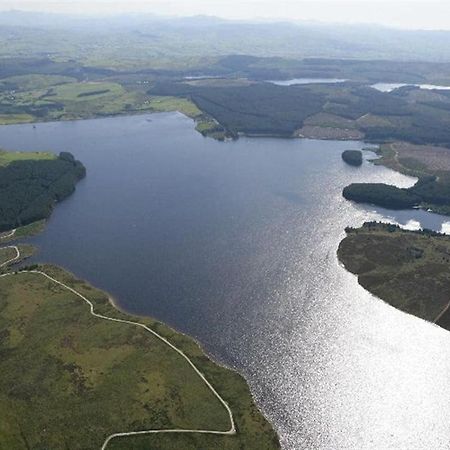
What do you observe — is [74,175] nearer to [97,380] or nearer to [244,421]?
[97,380]

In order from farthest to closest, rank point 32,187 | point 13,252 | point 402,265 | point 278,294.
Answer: point 32,187, point 13,252, point 402,265, point 278,294

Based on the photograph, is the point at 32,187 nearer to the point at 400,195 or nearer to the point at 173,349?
the point at 173,349

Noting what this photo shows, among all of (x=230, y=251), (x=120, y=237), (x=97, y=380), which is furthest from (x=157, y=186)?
(x=97, y=380)

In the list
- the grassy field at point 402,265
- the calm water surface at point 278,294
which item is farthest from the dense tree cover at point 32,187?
the grassy field at point 402,265

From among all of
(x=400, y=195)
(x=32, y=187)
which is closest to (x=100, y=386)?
(x=32, y=187)

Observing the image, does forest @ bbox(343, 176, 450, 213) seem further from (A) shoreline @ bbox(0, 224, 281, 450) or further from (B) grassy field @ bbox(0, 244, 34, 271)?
(B) grassy field @ bbox(0, 244, 34, 271)

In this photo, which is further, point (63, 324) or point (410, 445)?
point (63, 324)

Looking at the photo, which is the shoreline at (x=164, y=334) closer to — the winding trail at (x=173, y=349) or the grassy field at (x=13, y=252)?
the winding trail at (x=173, y=349)
